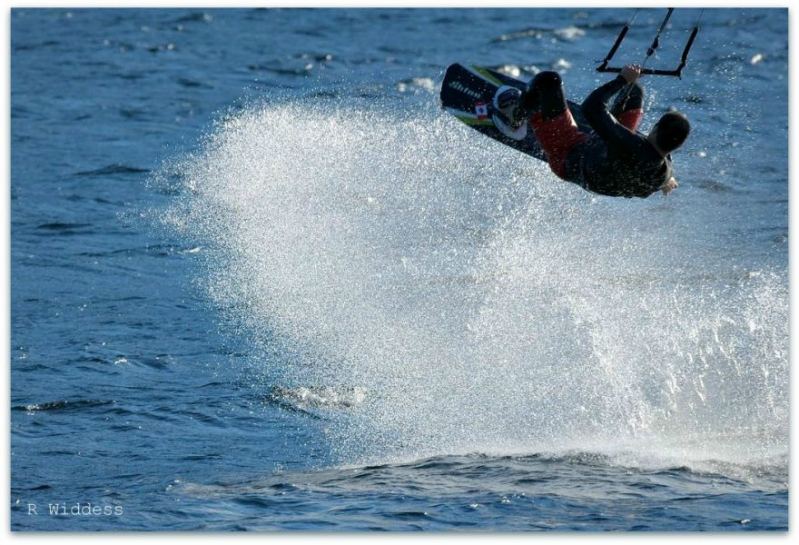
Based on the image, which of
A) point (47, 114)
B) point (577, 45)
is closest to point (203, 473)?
point (47, 114)

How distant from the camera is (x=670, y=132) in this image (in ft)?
31.1

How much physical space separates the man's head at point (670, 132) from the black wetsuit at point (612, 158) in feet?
0.26

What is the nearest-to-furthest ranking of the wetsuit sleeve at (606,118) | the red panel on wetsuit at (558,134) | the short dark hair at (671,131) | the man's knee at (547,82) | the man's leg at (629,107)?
the short dark hair at (671,131), the wetsuit sleeve at (606,118), the man's knee at (547,82), the red panel on wetsuit at (558,134), the man's leg at (629,107)

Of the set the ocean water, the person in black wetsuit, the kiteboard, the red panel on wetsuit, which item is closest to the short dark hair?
the person in black wetsuit

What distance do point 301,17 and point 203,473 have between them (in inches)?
944

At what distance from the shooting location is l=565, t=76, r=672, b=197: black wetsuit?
9.59 meters

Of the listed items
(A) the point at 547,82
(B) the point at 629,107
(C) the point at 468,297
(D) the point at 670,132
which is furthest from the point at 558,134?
(C) the point at 468,297

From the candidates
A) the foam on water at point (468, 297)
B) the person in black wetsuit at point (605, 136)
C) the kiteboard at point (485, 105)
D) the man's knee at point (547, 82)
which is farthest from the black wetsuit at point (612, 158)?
the foam on water at point (468, 297)

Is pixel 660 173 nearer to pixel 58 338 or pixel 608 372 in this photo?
pixel 608 372

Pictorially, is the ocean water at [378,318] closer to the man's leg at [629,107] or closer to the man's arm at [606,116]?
the man's leg at [629,107]

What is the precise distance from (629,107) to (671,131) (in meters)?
1.00

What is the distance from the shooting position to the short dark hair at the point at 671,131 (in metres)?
9.44

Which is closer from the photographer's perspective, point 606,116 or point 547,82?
point 606,116

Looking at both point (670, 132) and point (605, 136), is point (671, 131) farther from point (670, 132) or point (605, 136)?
point (605, 136)
